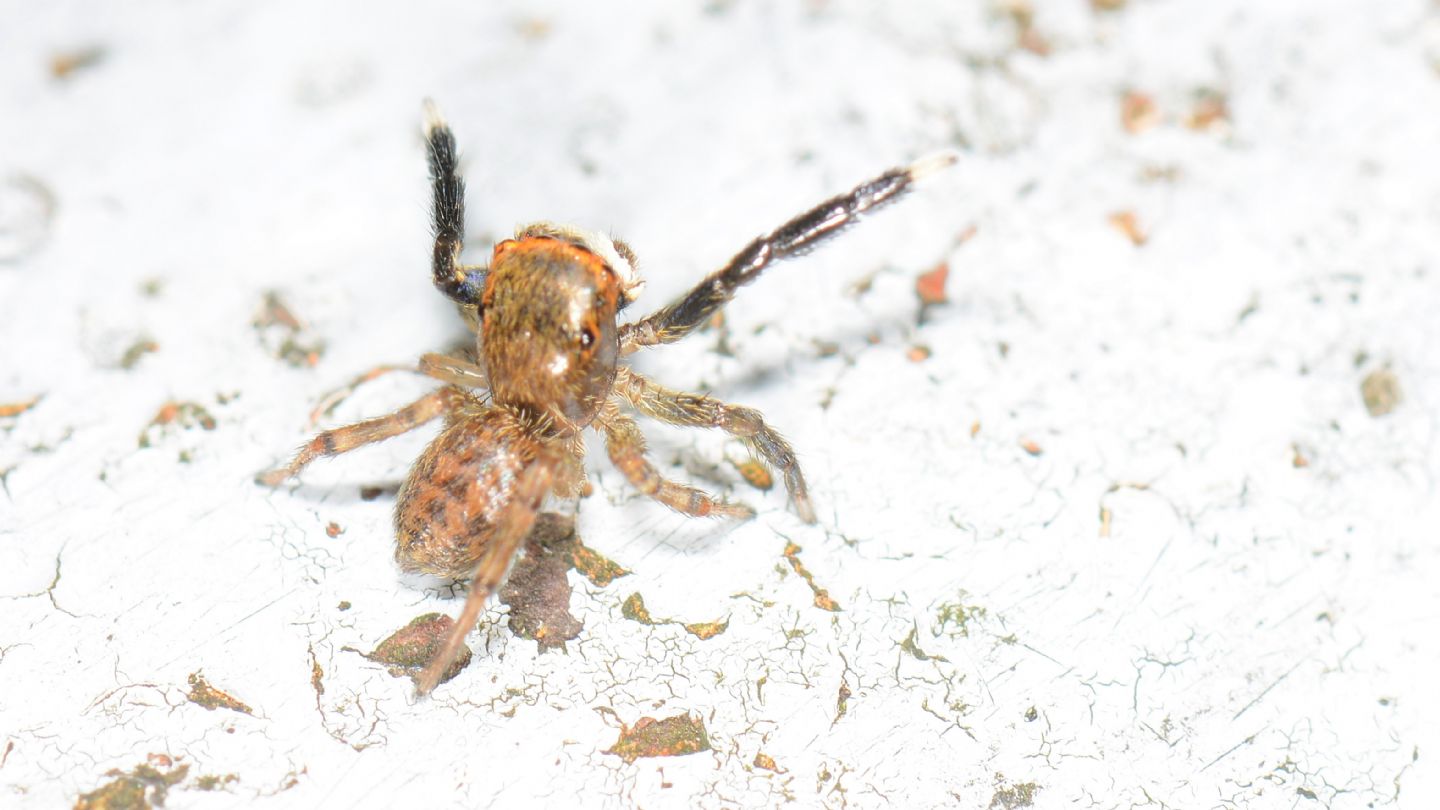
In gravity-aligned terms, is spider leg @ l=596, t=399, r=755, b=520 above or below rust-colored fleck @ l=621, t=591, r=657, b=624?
above

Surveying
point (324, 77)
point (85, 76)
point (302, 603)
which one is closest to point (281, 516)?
point (302, 603)

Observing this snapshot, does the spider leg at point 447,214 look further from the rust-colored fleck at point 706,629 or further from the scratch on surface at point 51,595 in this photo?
the scratch on surface at point 51,595

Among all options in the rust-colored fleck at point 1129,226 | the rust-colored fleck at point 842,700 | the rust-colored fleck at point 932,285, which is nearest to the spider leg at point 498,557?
the rust-colored fleck at point 842,700

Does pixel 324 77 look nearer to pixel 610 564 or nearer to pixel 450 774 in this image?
pixel 610 564

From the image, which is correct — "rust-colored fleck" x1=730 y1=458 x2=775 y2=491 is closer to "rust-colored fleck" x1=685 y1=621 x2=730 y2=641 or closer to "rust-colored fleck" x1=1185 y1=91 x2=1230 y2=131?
"rust-colored fleck" x1=685 y1=621 x2=730 y2=641

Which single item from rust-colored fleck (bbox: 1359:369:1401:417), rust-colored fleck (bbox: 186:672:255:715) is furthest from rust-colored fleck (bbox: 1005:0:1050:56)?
rust-colored fleck (bbox: 186:672:255:715)

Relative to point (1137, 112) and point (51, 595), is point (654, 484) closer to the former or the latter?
point (51, 595)

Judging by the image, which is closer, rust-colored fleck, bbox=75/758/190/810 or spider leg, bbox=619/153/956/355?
rust-colored fleck, bbox=75/758/190/810

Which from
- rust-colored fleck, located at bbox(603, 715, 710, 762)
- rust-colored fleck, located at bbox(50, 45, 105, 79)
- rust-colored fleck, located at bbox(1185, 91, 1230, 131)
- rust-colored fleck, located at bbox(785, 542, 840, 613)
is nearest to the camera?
rust-colored fleck, located at bbox(603, 715, 710, 762)
